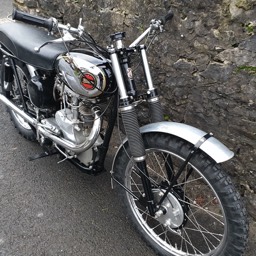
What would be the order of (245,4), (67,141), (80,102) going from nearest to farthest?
(245,4), (80,102), (67,141)

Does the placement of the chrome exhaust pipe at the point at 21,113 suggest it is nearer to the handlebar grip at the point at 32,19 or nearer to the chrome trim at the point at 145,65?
the handlebar grip at the point at 32,19

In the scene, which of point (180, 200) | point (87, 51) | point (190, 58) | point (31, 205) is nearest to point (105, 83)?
point (87, 51)

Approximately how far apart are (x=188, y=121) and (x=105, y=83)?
851 millimetres

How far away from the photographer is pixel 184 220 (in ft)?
7.48

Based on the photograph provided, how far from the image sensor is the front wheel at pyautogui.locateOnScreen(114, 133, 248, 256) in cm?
199

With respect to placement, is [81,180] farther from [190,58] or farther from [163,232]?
[190,58]

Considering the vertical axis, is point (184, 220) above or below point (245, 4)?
below

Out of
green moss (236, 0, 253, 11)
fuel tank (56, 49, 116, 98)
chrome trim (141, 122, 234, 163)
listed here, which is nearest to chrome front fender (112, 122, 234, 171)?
chrome trim (141, 122, 234, 163)

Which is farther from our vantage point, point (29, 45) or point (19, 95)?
point (19, 95)

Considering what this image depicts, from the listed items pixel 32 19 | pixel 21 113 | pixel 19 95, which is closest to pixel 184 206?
pixel 32 19

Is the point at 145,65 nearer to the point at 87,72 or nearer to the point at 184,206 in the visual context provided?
the point at 87,72

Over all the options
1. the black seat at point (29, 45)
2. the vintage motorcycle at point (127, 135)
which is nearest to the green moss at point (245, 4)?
the vintage motorcycle at point (127, 135)

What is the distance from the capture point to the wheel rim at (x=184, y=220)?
2314 millimetres

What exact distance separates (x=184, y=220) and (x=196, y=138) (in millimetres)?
590
